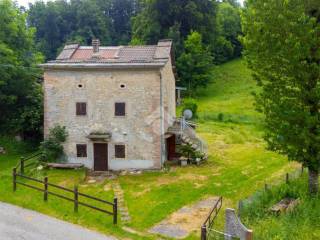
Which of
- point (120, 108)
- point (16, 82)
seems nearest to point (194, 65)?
point (16, 82)

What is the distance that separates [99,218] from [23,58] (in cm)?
1854

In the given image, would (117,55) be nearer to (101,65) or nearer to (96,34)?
(101,65)

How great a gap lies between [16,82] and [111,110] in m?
8.71

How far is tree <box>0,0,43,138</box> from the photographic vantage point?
96.3 feet

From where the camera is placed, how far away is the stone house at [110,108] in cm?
2548

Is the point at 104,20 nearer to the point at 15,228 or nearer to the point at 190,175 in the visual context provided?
the point at 190,175

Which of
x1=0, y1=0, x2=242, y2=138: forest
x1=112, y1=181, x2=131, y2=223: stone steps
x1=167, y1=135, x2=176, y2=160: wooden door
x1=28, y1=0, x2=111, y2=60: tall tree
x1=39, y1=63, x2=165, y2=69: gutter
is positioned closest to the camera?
x1=112, y1=181, x2=131, y2=223: stone steps

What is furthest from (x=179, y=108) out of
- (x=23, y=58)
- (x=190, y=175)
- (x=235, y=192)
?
(x=235, y=192)

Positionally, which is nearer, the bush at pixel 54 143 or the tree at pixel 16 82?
the bush at pixel 54 143

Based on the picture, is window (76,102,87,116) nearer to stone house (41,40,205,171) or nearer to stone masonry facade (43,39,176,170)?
stone house (41,40,205,171)

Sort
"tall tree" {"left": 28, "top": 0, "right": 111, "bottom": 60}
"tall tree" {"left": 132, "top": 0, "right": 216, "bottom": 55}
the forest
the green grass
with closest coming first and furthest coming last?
the green grass
the forest
"tall tree" {"left": 132, "top": 0, "right": 216, "bottom": 55}
"tall tree" {"left": 28, "top": 0, "right": 111, "bottom": 60}

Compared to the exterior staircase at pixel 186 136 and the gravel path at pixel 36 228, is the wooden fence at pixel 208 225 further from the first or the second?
the exterior staircase at pixel 186 136

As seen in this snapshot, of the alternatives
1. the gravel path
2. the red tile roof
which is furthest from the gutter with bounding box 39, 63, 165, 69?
the gravel path

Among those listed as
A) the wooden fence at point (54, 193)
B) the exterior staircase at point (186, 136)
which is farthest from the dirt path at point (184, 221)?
the exterior staircase at point (186, 136)
